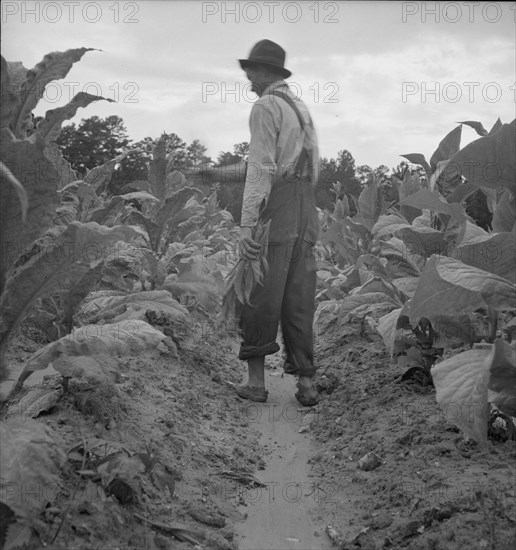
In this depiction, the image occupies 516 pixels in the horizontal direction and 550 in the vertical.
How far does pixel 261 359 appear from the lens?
459 cm

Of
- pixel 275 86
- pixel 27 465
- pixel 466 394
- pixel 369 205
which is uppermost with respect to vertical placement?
pixel 275 86

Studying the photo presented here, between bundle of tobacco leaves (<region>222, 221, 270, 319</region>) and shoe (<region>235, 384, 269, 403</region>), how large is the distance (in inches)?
22.7

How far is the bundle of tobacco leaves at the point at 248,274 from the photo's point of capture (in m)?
4.23

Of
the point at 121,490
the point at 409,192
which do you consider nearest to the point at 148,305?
the point at 121,490

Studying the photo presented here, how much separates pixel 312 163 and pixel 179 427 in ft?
6.03

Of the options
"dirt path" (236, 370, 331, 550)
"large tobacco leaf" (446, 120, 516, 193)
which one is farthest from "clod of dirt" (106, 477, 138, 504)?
"large tobacco leaf" (446, 120, 516, 193)

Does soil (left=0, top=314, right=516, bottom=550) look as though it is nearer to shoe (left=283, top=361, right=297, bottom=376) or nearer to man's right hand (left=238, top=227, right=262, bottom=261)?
shoe (left=283, top=361, right=297, bottom=376)

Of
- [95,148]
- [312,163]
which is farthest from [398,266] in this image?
[95,148]

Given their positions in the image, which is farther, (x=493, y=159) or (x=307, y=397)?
(x=307, y=397)

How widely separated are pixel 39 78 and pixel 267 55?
2254 mm

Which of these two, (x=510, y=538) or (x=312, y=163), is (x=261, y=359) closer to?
(x=312, y=163)

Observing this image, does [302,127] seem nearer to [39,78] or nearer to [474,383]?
[39,78]

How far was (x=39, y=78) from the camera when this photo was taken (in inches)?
87.9

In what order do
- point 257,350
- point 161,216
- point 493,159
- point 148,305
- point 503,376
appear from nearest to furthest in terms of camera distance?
point 503,376, point 493,159, point 148,305, point 257,350, point 161,216
